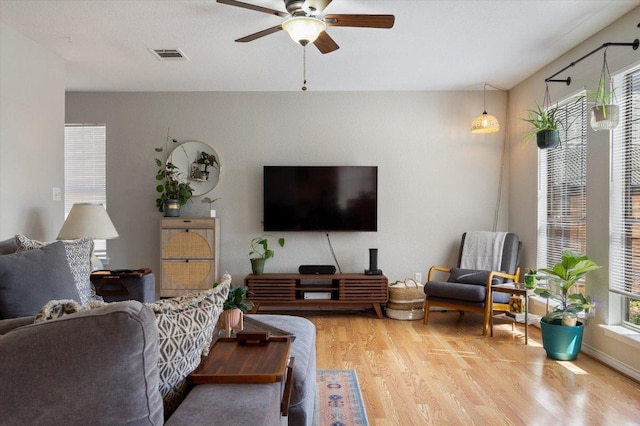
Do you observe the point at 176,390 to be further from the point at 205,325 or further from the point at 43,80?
the point at 43,80

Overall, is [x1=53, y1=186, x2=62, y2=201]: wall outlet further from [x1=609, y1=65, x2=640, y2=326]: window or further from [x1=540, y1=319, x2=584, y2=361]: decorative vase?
[x1=609, y1=65, x2=640, y2=326]: window

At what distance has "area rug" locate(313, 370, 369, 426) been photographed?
7.91 feet

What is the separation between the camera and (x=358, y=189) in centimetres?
507

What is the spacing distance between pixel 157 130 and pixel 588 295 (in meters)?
4.70

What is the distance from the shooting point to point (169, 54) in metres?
3.98

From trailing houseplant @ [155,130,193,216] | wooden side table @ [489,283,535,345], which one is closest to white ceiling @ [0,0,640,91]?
trailing houseplant @ [155,130,193,216]

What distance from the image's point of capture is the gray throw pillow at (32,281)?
2.02m

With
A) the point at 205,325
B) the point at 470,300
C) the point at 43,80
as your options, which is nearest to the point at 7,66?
the point at 43,80

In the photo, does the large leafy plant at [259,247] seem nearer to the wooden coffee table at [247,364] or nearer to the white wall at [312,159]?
the white wall at [312,159]

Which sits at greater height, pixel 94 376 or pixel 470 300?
pixel 94 376

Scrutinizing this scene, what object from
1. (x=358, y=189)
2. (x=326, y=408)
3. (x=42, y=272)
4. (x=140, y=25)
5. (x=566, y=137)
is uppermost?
(x=140, y=25)

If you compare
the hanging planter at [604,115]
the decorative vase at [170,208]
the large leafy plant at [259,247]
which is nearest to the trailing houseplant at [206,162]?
the decorative vase at [170,208]

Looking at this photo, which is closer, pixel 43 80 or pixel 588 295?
pixel 588 295

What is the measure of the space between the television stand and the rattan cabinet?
0.48 metres
